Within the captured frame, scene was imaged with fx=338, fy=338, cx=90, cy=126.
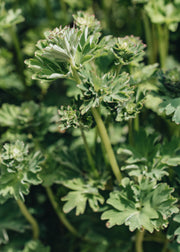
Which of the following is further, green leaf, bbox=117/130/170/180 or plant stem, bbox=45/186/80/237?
plant stem, bbox=45/186/80/237

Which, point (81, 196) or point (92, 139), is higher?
point (92, 139)

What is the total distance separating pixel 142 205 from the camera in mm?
1627

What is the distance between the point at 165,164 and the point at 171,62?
122cm

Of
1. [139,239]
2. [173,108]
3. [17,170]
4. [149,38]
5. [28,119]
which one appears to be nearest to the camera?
[173,108]

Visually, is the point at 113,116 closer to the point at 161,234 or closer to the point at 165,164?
the point at 165,164

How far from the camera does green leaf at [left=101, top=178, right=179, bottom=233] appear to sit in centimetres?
153

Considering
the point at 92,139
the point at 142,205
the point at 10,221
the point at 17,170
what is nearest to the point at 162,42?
the point at 92,139

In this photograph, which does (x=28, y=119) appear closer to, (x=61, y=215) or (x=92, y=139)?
(x=92, y=139)

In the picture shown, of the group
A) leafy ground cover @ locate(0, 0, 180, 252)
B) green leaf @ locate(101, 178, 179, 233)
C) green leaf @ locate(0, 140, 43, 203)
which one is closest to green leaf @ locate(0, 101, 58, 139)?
leafy ground cover @ locate(0, 0, 180, 252)

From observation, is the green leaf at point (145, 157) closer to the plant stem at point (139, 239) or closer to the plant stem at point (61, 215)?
the plant stem at point (139, 239)

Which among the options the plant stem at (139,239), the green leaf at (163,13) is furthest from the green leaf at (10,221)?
the green leaf at (163,13)

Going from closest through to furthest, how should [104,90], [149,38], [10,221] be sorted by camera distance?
[104,90]
[10,221]
[149,38]

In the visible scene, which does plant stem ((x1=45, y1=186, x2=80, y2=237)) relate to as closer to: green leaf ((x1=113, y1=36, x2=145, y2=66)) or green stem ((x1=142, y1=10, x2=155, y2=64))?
green leaf ((x1=113, y1=36, x2=145, y2=66))

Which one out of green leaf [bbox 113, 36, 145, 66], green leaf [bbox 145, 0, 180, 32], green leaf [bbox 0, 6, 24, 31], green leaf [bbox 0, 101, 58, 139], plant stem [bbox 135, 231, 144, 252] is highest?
green leaf [bbox 0, 6, 24, 31]
